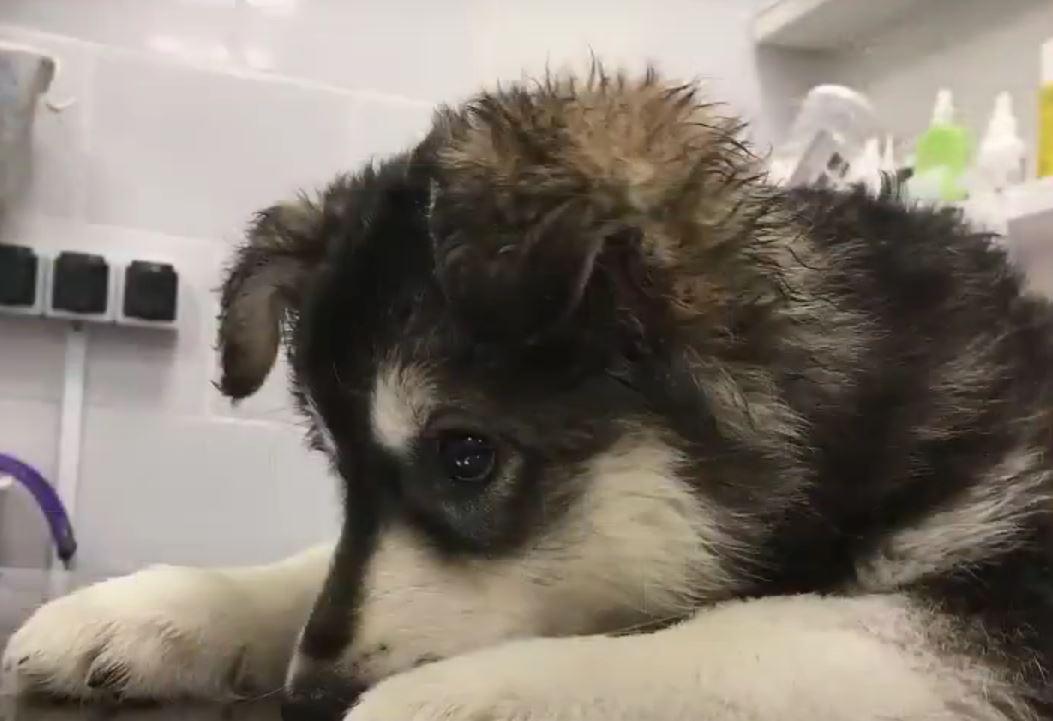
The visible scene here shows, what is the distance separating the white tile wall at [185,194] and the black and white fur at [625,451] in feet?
4.82

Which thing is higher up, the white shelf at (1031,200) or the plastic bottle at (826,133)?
the plastic bottle at (826,133)

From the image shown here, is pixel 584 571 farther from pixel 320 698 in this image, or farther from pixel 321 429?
pixel 321 429

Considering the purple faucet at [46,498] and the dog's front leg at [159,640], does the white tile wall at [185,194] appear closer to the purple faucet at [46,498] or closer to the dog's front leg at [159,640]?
the purple faucet at [46,498]

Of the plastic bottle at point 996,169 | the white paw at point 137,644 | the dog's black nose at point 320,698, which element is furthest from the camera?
the plastic bottle at point 996,169

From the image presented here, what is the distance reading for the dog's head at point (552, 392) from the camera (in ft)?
4.13

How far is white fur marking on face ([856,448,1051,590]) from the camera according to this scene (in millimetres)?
1316

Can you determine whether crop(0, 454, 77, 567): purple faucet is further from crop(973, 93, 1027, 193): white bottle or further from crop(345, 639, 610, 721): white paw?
crop(973, 93, 1027, 193): white bottle

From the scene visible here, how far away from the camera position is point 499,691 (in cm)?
106

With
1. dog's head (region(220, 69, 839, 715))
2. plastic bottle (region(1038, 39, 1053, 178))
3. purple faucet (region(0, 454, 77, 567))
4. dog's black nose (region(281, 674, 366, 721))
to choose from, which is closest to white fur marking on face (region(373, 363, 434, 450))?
dog's head (region(220, 69, 839, 715))

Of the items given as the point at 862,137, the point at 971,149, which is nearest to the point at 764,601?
the point at 971,149

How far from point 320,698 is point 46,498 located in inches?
72.7

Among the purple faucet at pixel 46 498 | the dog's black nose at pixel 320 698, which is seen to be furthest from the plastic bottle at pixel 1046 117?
the purple faucet at pixel 46 498

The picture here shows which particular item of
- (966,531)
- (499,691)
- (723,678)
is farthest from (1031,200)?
(499,691)

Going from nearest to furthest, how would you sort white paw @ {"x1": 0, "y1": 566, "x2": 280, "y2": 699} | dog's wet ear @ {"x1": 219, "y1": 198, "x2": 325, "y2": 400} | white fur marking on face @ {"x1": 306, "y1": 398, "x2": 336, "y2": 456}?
white paw @ {"x1": 0, "y1": 566, "x2": 280, "y2": 699}, white fur marking on face @ {"x1": 306, "y1": 398, "x2": 336, "y2": 456}, dog's wet ear @ {"x1": 219, "y1": 198, "x2": 325, "y2": 400}
